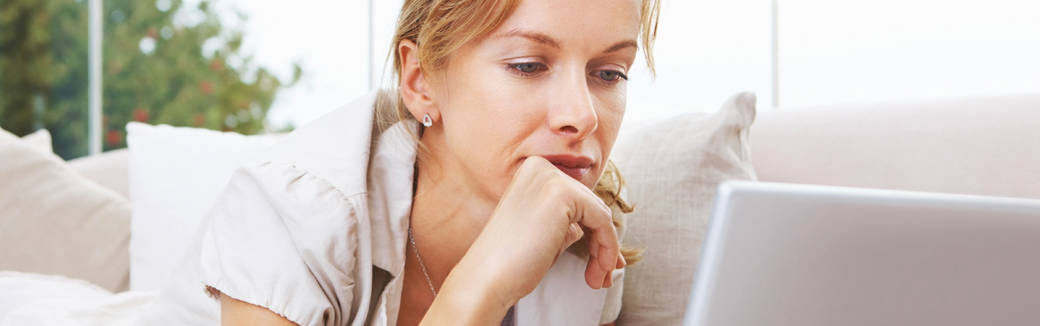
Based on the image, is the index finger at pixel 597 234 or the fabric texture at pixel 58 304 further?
the fabric texture at pixel 58 304

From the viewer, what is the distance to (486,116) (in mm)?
1025

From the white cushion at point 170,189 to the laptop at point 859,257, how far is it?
1379 millimetres

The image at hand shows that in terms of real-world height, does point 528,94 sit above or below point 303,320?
above

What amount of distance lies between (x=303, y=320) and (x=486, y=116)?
0.35m

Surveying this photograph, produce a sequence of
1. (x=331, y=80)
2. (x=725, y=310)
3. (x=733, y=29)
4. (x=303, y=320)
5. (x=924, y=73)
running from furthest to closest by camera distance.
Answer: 1. (x=331, y=80)
2. (x=733, y=29)
3. (x=924, y=73)
4. (x=303, y=320)
5. (x=725, y=310)

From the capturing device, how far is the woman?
97 centimetres

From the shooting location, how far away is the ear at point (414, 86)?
1120 millimetres

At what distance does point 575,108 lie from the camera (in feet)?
3.20

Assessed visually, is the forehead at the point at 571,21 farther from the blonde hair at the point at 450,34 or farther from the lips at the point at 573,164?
the lips at the point at 573,164

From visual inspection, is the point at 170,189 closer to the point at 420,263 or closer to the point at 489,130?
the point at 420,263

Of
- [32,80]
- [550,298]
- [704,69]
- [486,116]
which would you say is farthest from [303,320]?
[32,80]

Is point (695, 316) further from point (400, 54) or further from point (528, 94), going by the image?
point (400, 54)

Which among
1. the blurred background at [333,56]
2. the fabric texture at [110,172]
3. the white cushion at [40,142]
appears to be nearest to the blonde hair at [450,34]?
the white cushion at [40,142]

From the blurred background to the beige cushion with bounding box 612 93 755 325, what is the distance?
93.0 inches
